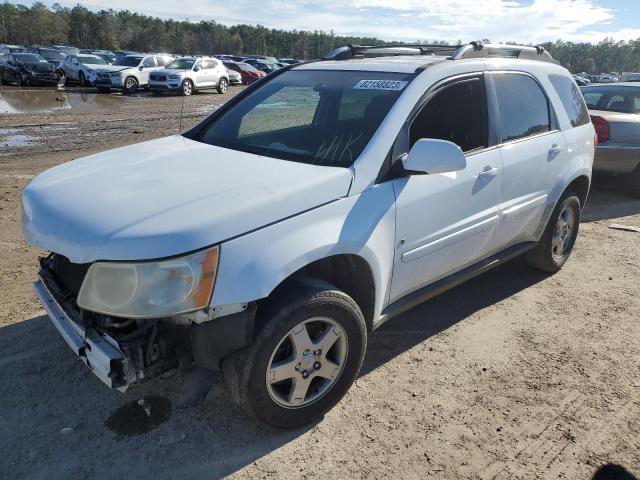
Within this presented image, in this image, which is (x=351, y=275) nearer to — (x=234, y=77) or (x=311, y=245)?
(x=311, y=245)

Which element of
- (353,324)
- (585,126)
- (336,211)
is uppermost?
(585,126)

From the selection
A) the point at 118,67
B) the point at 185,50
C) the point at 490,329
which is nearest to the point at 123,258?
the point at 490,329

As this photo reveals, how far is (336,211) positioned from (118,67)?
25.1 metres

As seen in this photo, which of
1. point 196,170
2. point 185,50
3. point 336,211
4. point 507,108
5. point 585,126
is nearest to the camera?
point 336,211

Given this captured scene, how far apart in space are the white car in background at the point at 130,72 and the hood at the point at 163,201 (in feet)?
74.8

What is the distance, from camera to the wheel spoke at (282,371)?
2.54 m

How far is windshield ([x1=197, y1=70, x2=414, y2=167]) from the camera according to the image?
3.01 m

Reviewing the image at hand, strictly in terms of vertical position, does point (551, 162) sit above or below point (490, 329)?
above

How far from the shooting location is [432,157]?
2.80 m

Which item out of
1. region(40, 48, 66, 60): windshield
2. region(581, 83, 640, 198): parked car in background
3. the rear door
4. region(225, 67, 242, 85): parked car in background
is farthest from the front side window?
region(40, 48, 66, 60): windshield

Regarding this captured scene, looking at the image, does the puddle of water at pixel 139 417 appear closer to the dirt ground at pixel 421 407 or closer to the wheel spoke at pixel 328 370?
the dirt ground at pixel 421 407

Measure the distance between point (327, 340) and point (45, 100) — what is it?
67.5 feet

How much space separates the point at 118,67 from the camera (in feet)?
80.4

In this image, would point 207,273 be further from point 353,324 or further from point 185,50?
point 185,50
